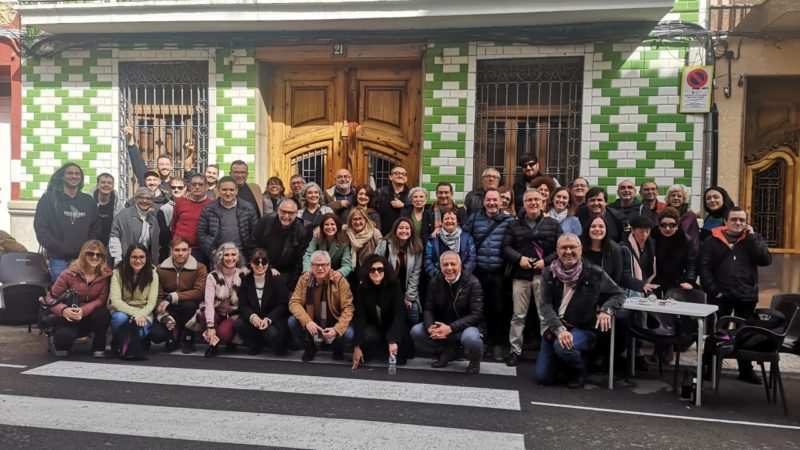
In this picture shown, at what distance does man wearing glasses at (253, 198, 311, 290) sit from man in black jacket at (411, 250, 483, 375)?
5.29 ft

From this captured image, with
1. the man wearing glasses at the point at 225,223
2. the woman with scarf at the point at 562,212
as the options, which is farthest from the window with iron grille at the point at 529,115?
the man wearing glasses at the point at 225,223

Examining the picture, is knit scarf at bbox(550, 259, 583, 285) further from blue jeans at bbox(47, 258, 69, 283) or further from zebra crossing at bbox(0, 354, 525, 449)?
blue jeans at bbox(47, 258, 69, 283)

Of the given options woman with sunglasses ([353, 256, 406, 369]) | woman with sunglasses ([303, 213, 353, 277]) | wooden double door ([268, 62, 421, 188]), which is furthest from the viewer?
wooden double door ([268, 62, 421, 188])

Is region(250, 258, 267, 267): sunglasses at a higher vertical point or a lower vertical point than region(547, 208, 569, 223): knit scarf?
lower

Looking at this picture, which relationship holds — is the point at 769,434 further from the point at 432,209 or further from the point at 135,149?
the point at 135,149

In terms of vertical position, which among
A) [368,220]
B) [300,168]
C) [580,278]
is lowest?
[580,278]

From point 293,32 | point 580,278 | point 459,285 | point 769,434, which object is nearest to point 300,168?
point 293,32

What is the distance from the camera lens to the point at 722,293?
6.74 metres

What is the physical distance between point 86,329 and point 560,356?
486 centimetres

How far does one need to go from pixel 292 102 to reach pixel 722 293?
7135 millimetres

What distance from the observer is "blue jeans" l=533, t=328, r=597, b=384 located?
19.7 ft

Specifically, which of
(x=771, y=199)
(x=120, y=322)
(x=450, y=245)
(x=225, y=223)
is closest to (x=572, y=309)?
(x=450, y=245)

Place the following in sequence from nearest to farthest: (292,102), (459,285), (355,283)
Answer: (459,285) < (355,283) < (292,102)

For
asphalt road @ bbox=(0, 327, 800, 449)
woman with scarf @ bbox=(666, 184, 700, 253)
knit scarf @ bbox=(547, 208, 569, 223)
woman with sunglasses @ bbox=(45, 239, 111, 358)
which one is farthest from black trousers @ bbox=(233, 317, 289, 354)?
woman with scarf @ bbox=(666, 184, 700, 253)
